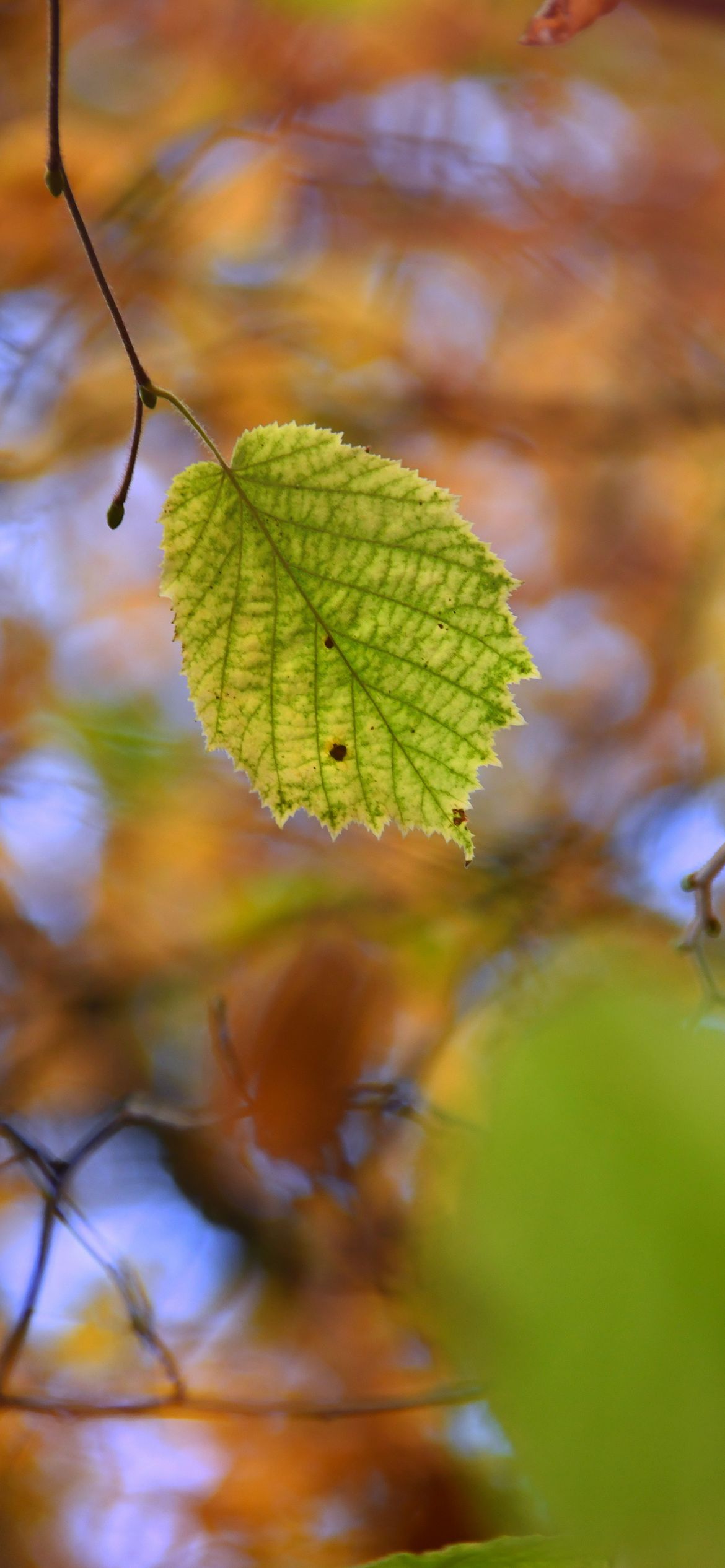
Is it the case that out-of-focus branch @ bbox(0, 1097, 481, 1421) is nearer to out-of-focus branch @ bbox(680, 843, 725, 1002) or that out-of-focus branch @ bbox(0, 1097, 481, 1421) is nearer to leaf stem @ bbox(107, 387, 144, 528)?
out-of-focus branch @ bbox(680, 843, 725, 1002)

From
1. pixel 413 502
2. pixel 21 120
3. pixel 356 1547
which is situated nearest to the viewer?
pixel 413 502

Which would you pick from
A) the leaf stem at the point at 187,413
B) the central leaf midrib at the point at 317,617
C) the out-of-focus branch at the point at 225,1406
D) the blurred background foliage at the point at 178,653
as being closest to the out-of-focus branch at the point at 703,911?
the central leaf midrib at the point at 317,617

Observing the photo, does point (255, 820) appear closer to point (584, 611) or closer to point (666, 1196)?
point (584, 611)

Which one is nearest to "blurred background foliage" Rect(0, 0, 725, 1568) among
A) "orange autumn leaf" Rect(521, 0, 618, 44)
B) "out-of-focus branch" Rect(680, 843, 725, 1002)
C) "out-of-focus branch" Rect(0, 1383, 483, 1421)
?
"out-of-focus branch" Rect(0, 1383, 483, 1421)

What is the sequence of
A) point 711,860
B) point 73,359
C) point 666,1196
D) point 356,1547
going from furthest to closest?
point 73,359, point 356,1547, point 711,860, point 666,1196

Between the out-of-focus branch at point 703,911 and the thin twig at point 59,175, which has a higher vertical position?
the thin twig at point 59,175

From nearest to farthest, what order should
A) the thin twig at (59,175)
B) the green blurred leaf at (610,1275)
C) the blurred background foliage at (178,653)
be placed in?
the green blurred leaf at (610,1275) < the thin twig at (59,175) < the blurred background foliage at (178,653)

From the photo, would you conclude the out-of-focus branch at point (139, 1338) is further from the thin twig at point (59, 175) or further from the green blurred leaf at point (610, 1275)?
the thin twig at point (59, 175)

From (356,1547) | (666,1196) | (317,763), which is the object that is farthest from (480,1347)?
(356,1547)
